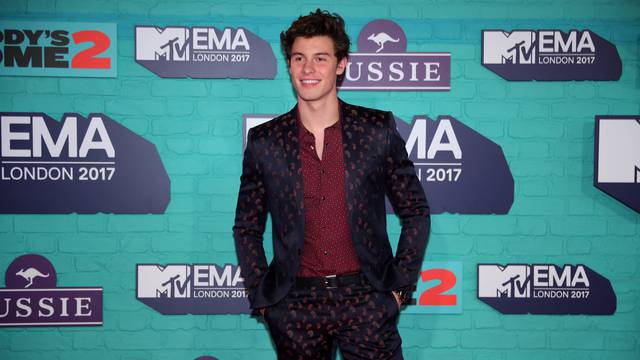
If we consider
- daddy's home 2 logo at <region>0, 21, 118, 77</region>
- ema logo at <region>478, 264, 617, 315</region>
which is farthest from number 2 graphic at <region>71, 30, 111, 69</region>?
ema logo at <region>478, 264, 617, 315</region>

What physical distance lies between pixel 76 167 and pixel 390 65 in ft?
5.61

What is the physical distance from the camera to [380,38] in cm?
262

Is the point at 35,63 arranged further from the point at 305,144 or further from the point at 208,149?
the point at 305,144

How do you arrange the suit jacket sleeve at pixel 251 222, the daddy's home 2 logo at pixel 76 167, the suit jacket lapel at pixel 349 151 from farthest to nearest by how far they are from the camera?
the daddy's home 2 logo at pixel 76 167
the suit jacket sleeve at pixel 251 222
the suit jacket lapel at pixel 349 151

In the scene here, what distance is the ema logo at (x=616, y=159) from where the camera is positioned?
2637 mm

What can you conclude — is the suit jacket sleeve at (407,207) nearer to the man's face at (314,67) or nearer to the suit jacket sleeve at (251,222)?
the man's face at (314,67)

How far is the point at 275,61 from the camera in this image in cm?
263

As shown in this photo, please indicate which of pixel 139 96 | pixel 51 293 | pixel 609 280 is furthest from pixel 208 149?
pixel 609 280

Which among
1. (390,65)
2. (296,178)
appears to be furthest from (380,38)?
(296,178)

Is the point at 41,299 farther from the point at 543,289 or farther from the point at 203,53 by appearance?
the point at 543,289

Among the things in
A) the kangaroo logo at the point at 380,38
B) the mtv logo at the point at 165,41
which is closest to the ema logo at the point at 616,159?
the kangaroo logo at the point at 380,38

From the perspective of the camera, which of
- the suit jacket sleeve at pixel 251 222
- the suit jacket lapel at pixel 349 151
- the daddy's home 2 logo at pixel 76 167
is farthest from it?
the daddy's home 2 logo at pixel 76 167

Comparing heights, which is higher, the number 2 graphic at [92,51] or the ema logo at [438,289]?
the number 2 graphic at [92,51]

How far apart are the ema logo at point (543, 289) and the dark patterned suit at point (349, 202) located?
0.90 meters
